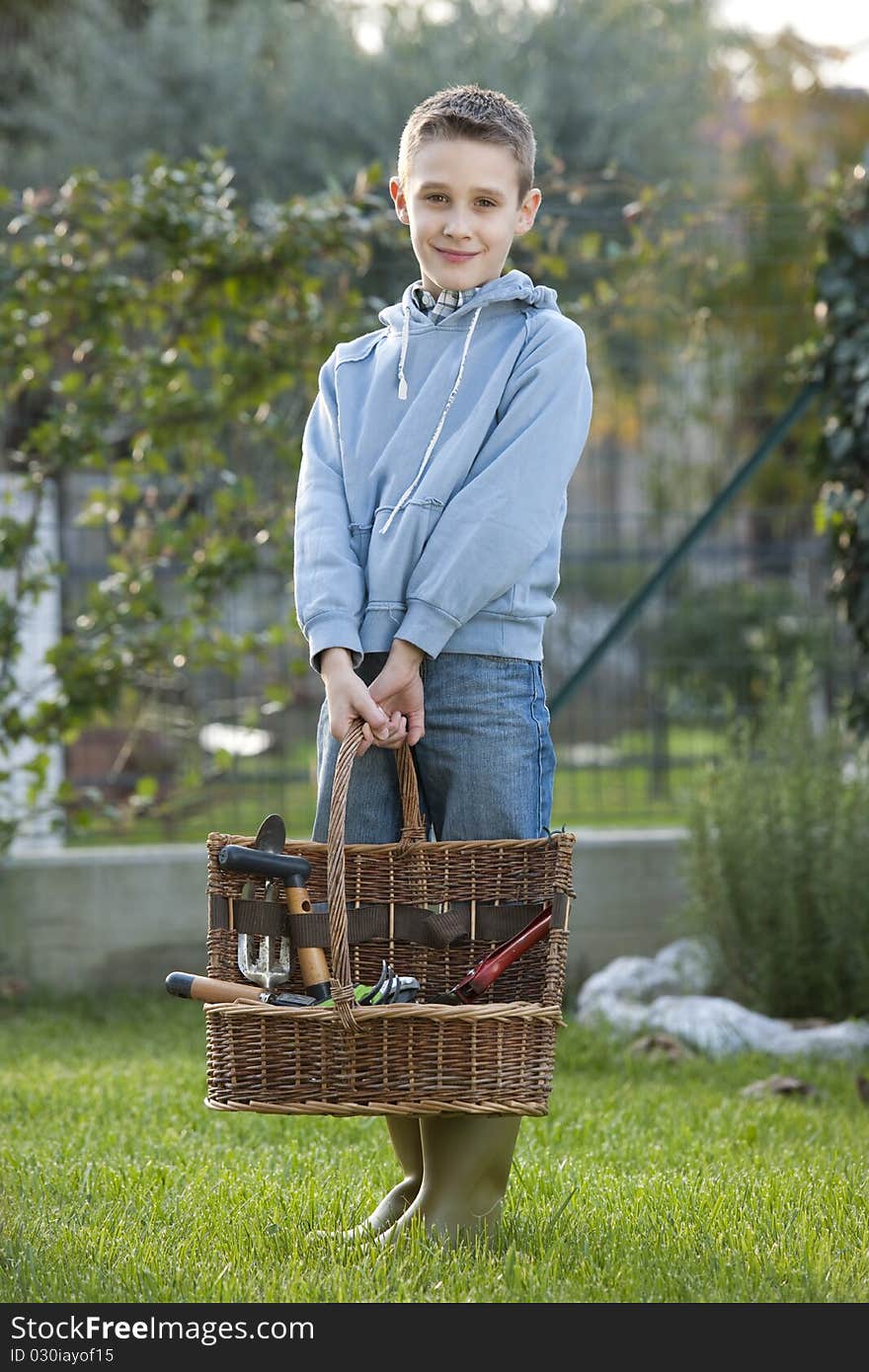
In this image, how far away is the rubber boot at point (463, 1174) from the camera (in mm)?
2340

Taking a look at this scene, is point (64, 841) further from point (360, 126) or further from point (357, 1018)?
point (360, 126)

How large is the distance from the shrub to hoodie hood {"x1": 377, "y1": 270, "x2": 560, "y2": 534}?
2242 mm

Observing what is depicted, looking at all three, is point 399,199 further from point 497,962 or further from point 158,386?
point 158,386

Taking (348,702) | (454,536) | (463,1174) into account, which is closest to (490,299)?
(454,536)

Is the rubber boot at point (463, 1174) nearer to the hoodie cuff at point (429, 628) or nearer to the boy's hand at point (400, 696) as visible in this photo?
the boy's hand at point (400, 696)

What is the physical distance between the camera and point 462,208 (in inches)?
91.6

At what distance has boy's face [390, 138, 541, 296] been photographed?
2.31 m

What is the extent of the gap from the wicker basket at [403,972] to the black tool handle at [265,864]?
0.05 meters

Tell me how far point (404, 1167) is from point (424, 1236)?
0.81 feet

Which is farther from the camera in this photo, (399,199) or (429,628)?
(399,199)

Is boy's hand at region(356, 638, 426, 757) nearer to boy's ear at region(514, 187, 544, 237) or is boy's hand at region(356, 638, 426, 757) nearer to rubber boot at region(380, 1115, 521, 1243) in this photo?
rubber boot at region(380, 1115, 521, 1243)

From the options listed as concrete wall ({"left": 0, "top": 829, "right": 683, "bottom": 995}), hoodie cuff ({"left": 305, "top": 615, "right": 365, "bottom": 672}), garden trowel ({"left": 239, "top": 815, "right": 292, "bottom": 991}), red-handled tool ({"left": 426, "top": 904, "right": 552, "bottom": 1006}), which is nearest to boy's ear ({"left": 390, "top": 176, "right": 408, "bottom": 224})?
hoodie cuff ({"left": 305, "top": 615, "right": 365, "bottom": 672})

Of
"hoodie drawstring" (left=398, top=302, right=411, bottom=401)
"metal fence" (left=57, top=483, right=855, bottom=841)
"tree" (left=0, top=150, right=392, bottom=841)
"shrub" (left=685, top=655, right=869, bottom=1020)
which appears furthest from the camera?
"metal fence" (left=57, top=483, right=855, bottom=841)

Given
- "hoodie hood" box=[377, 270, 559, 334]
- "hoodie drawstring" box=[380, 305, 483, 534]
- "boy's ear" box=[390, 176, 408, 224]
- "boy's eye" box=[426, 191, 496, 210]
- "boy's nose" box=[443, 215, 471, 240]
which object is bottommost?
"hoodie drawstring" box=[380, 305, 483, 534]
